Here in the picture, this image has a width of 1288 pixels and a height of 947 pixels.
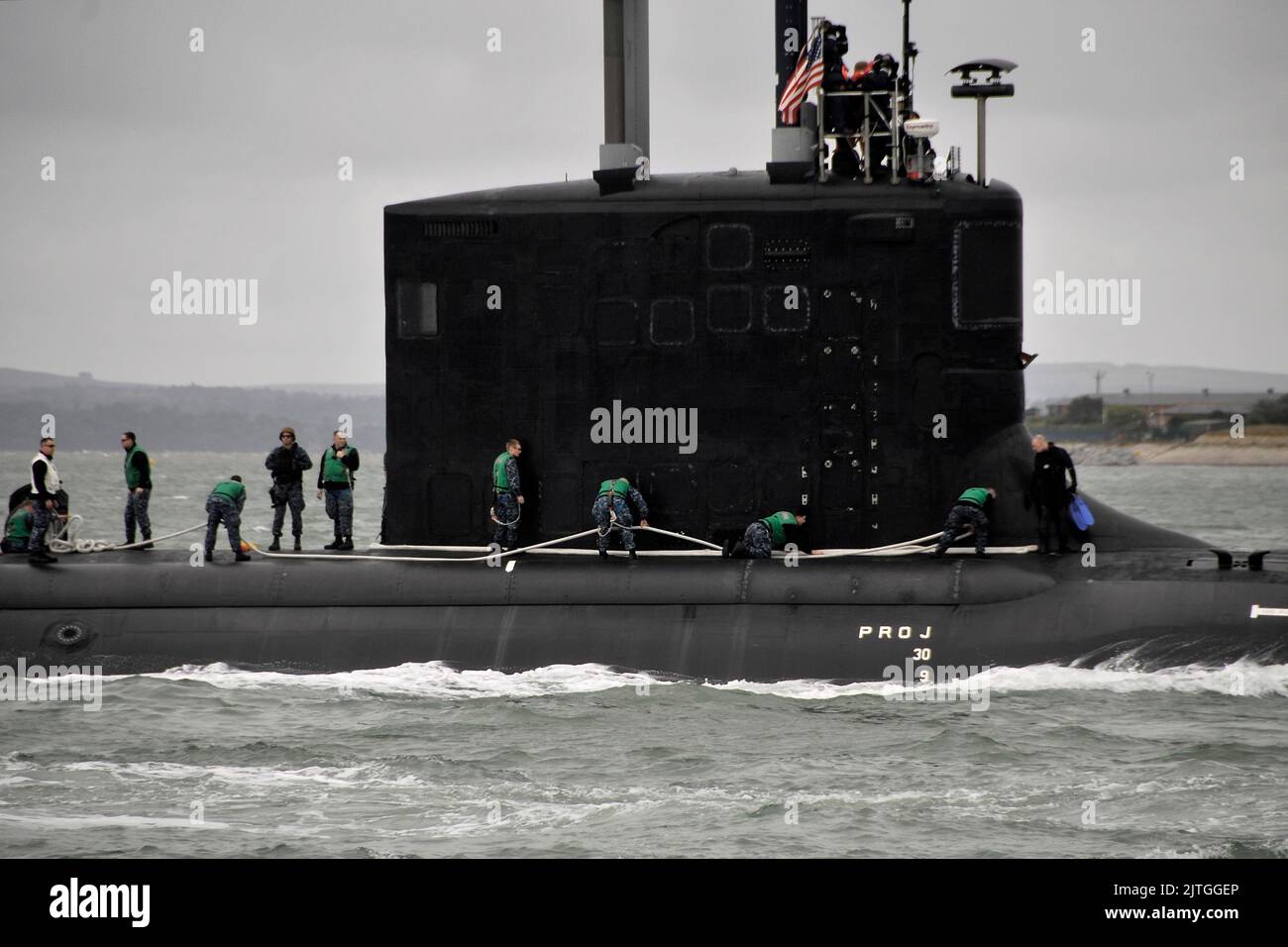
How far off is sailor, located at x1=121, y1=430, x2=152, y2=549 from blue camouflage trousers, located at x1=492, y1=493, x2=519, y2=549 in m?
4.96

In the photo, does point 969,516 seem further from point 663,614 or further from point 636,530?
point 636,530

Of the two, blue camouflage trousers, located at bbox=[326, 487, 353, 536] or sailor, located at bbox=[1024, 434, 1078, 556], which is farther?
blue camouflage trousers, located at bbox=[326, 487, 353, 536]

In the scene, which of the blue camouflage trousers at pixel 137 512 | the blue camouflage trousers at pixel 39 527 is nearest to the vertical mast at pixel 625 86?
the blue camouflage trousers at pixel 137 512

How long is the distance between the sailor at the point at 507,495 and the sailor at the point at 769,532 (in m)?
2.62

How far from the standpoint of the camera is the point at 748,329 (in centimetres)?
1980

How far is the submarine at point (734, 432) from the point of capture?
19.3 m

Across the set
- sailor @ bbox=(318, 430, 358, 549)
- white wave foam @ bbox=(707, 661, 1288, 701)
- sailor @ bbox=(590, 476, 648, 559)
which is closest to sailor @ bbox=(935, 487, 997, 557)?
white wave foam @ bbox=(707, 661, 1288, 701)

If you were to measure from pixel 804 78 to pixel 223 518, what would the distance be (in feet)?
28.2

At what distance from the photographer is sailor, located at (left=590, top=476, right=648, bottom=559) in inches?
781

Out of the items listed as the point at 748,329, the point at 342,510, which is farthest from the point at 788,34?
the point at 342,510

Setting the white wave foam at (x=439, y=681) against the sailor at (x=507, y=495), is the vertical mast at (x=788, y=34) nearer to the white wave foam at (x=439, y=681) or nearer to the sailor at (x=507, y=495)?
the sailor at (x=507, y=495)

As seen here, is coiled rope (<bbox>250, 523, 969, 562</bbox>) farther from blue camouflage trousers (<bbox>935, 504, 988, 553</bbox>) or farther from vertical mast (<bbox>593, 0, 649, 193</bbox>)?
vertical mast (<bbox>593, 0, 649, 193</bbox>)

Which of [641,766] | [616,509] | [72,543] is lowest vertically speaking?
[641,766]
